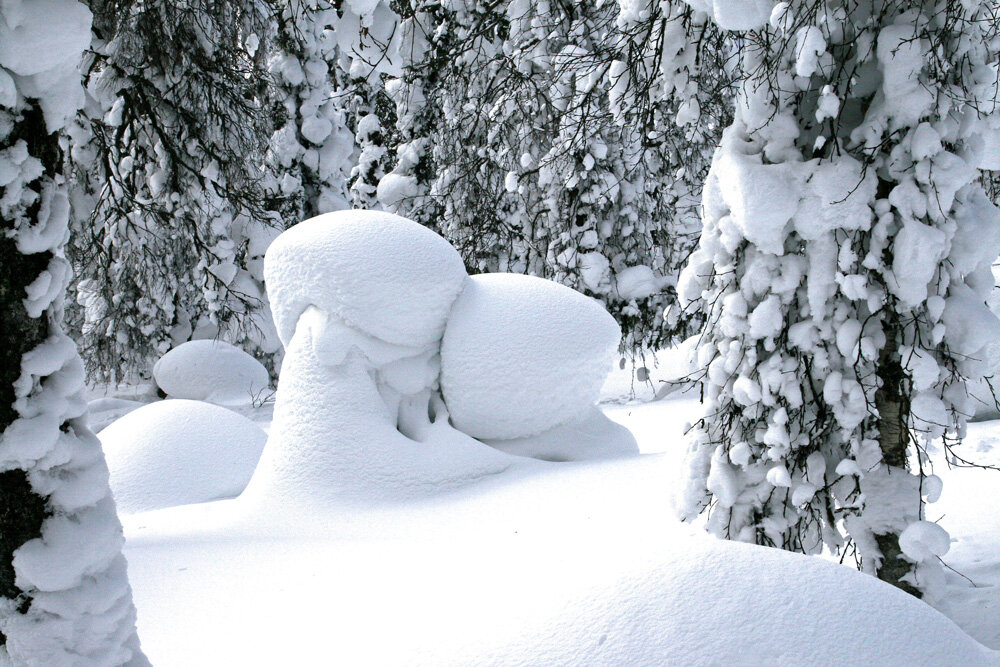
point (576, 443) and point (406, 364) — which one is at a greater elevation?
point (406, 364)

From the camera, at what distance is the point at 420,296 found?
532 cm

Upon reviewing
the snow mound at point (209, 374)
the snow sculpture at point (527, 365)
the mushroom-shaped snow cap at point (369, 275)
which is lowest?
the snow mound at point (209, 374)

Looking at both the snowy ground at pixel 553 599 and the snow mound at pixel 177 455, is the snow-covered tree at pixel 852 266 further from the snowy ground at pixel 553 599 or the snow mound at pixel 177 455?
the snow mound at pixel 177 455

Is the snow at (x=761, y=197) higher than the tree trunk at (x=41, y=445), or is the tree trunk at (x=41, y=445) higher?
the snow at (x=761, y=197)

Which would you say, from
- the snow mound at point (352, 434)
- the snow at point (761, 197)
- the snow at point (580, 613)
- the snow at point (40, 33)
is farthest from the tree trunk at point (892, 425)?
the snow at point (40, 33)

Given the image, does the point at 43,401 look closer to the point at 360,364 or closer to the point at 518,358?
the point at 360,364

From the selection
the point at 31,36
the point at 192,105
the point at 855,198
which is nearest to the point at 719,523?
the point at 855,198

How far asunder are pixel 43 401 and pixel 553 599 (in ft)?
4.56

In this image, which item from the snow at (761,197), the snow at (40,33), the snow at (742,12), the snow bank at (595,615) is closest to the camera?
the snow at (40,33)

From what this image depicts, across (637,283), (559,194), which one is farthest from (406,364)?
(637,283)

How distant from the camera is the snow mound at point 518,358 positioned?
5.43 meters

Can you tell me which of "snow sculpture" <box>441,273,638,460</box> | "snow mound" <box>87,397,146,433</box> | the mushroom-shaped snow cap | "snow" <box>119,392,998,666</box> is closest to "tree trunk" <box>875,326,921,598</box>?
"snow" <box>119,392,998,666</box>

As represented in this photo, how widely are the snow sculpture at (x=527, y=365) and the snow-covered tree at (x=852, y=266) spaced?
197 centimetres

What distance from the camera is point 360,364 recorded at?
529cm
